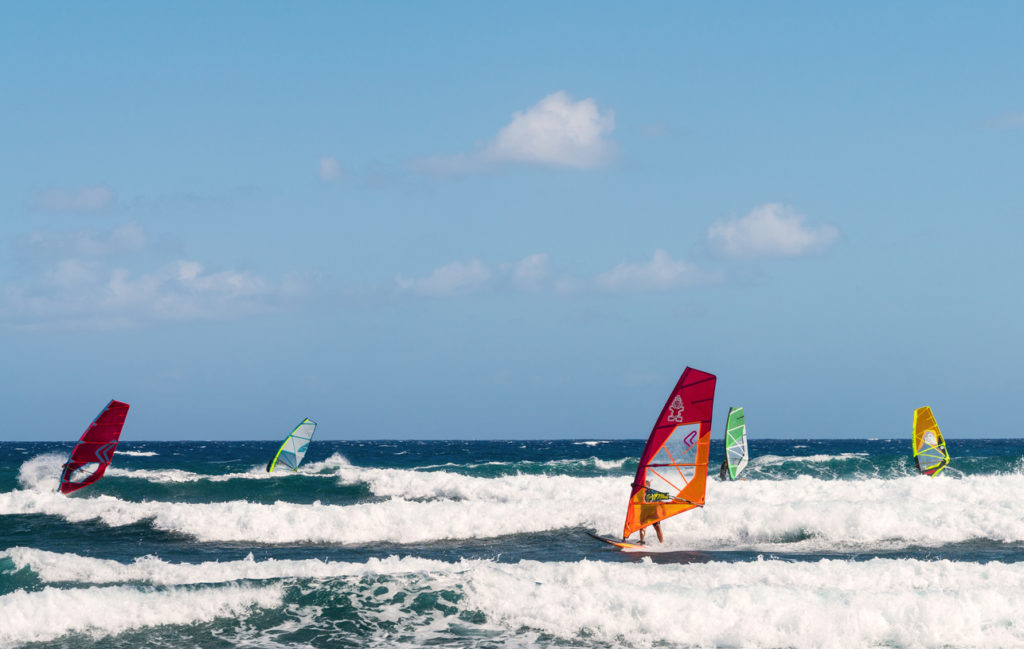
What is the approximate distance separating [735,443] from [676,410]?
16.2 meters

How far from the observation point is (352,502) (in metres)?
26.4

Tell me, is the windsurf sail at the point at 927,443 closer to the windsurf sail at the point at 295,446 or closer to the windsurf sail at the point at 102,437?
the windsurf sail at the point at 295,446

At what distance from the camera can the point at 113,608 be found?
10922 millimetres

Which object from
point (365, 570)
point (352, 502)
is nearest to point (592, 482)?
point (352, 502)

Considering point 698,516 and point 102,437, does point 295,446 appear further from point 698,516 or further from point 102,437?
point 698,516

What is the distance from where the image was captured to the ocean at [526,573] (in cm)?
1026

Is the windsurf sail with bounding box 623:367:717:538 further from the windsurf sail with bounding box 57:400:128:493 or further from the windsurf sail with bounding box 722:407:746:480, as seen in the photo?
the windsurf sail with bounding box 722:407:746:480

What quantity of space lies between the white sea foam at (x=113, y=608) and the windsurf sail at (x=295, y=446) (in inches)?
948

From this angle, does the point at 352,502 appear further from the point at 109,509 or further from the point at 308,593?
the point at 308,593

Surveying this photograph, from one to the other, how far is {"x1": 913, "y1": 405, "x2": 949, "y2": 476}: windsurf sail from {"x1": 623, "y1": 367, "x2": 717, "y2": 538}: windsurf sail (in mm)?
15497

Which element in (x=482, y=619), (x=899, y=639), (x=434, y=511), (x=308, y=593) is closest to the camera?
(x=899, y=639)

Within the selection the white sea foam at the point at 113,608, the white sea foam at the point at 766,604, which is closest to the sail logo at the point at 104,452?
the white sea foam at the point at 113,608

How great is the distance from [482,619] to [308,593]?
2376 millimetres

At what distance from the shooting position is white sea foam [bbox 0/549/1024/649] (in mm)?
9953
